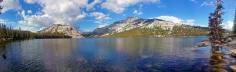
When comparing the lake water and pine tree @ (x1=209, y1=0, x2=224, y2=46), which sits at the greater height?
pine tree @ (x1=209, y1=0, x2=224, y2=46)

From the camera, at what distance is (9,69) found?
65.2 m

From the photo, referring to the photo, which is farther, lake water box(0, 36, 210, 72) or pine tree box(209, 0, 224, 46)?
pine tree box(209, 0, 224, 46)

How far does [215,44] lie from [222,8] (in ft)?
46.7

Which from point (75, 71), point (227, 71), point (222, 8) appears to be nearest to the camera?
point (227, 71)

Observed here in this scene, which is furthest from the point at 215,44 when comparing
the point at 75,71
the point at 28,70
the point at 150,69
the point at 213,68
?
the point at 28,70

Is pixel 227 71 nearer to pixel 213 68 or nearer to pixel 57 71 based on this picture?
pixel 213 68

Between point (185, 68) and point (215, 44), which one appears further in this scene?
point (215, 44)

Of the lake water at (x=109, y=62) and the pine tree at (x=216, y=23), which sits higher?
the pine tree at (x=216, y=23)

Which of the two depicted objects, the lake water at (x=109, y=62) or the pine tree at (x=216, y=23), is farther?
the pine tree at (x=216, y=23)

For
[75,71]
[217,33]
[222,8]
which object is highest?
[222,8]

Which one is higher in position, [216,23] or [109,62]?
[216,23]

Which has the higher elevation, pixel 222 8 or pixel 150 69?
pixel 222 8

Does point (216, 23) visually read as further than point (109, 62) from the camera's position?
Yes

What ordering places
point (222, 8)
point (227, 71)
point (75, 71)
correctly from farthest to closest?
point (222, 8) → point (75, 71) → point (227, 71)
